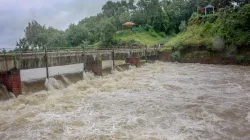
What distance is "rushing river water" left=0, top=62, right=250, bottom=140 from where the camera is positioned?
7.25 meters

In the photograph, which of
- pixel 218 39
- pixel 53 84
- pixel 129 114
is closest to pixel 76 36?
pixel 218 39

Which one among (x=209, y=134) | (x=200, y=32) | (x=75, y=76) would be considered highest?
(x=200, y=32)

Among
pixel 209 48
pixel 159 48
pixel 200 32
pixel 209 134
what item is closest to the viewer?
pixel 209 134

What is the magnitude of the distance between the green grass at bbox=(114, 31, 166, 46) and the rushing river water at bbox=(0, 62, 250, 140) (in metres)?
35.9

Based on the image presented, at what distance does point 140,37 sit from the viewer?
52625mm

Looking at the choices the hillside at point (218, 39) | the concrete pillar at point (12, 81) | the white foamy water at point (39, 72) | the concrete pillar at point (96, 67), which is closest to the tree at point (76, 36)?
the hillside at point (218, 39)

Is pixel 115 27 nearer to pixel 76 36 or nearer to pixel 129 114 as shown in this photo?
pixel 76 36

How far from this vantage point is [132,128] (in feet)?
25.2

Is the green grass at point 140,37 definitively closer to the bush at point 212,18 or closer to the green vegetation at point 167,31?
the green vegetation at point 167,31

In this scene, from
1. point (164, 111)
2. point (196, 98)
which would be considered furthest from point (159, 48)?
point (164, 111)

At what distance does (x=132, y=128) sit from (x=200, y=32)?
3099 centimetres

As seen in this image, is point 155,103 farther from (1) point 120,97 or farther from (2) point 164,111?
(1) point 120,97

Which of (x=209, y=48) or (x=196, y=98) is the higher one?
(x=209, y=48)

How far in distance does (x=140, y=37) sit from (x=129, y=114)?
4460cm
